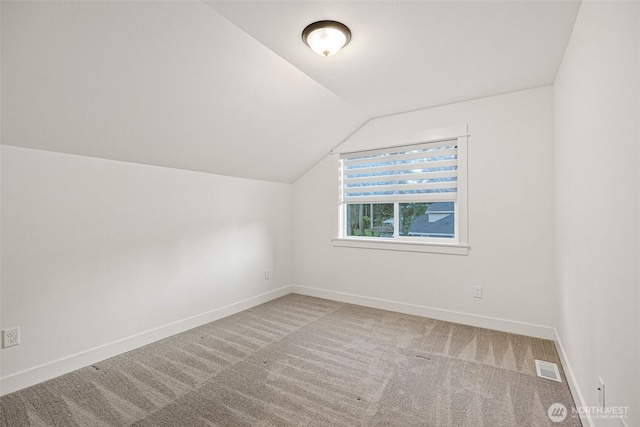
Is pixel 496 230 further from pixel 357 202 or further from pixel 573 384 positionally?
pixel 357 202

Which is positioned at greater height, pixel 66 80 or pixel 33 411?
pixel 66 80

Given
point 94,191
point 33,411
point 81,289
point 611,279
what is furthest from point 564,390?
point 94,191

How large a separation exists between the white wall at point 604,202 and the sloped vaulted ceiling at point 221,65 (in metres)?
0.55

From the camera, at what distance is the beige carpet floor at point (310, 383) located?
173cm

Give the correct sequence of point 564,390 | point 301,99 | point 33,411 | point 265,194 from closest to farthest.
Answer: point 33,411 < point 564,390 < point 301,99 < point 265,194

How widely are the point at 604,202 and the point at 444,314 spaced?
2242mm

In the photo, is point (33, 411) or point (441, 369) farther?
point (441, 369)

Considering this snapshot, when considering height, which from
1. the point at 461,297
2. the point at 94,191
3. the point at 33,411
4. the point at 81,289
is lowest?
the point at 33,411

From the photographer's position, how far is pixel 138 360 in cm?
240

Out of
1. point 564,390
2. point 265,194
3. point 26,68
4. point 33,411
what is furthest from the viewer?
point 265,194

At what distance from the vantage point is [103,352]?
2414 millimetres

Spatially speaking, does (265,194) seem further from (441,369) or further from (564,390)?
(564,390)

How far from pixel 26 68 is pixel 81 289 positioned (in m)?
1.55

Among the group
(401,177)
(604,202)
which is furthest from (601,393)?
(401,177)
